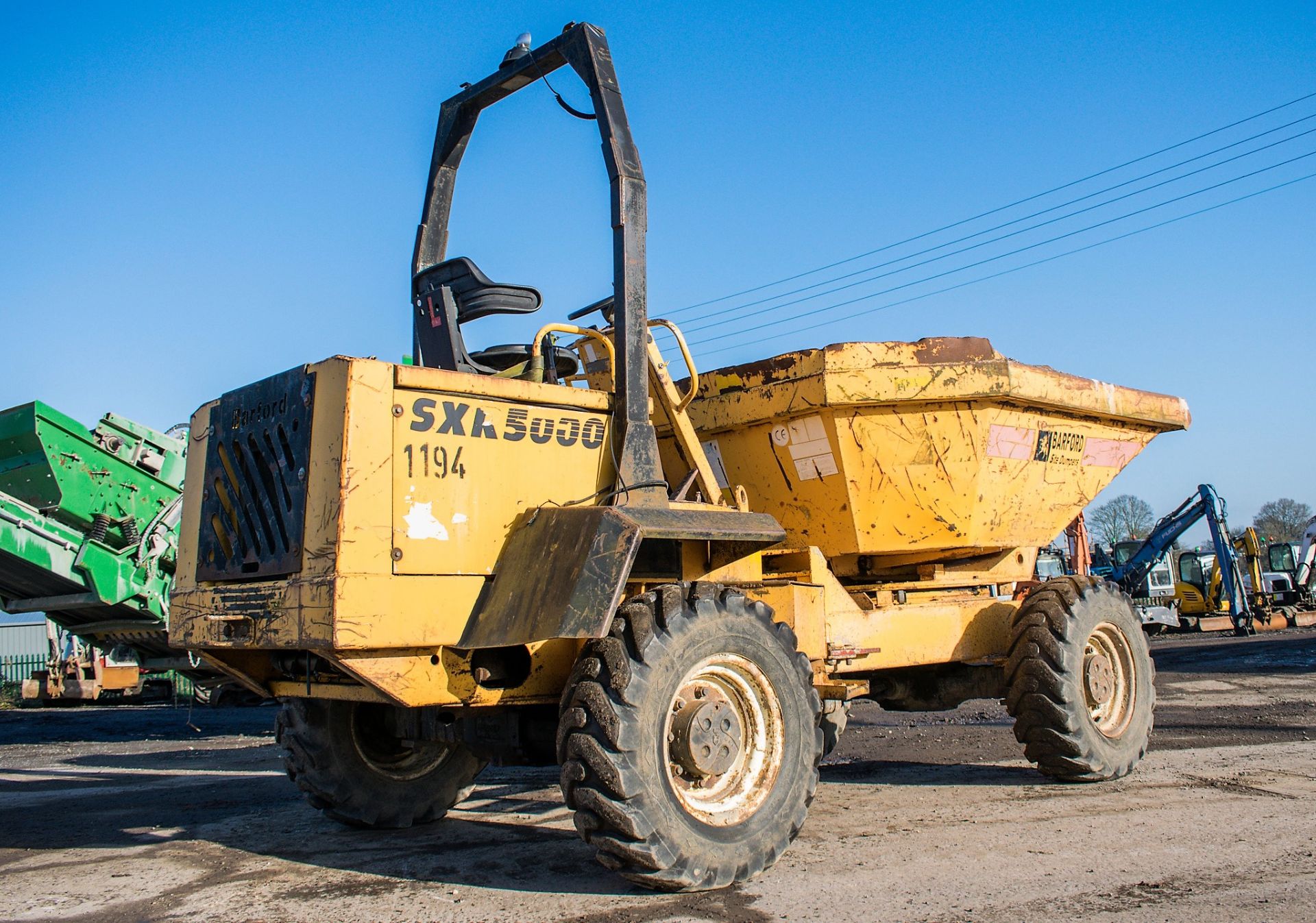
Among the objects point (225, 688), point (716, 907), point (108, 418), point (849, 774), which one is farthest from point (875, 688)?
point (225, 688)

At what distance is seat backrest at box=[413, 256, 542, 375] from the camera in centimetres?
476

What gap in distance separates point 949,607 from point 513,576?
3.13 meters

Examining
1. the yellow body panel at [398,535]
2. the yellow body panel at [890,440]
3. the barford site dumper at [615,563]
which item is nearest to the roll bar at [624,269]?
the barford site dumper at [615,563]

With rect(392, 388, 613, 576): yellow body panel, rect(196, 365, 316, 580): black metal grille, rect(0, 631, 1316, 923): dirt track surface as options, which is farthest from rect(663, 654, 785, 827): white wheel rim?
rect(196, 365, 316, 580): black metal grille

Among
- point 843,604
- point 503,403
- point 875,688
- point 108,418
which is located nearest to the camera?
point 503,403

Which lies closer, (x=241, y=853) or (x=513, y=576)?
(x=513, y=576)

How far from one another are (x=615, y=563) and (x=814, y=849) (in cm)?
174

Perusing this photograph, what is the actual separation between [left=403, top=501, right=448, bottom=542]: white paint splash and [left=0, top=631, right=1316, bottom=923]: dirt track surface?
1345 mm

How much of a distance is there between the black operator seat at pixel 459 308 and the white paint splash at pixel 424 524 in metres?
0.79

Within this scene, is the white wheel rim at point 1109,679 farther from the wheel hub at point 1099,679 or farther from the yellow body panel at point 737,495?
the yellow body panel at point 737,495

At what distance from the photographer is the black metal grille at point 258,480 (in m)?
4.17

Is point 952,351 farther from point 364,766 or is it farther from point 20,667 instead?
point 20,667

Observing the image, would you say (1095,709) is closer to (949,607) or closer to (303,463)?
(949,607)

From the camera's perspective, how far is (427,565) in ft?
13.3
